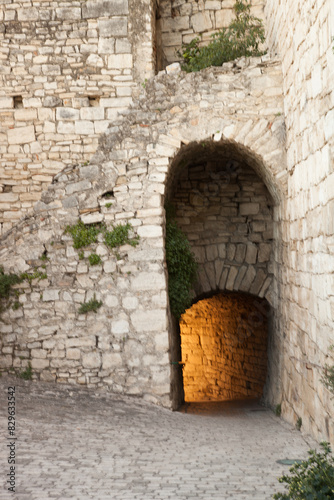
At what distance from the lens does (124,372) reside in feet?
20.6

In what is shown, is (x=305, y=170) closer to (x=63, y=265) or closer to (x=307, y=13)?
(x=307, y=13)

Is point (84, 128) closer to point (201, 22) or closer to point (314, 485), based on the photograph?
point (201, 22)

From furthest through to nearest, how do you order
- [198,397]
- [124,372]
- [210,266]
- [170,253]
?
[198,397] < [210,266] < [170,253] < [124,372]

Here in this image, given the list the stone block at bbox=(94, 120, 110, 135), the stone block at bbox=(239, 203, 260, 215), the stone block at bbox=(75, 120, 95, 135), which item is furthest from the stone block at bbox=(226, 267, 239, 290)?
the stone block at bbox=(75, 120, 95, 135)

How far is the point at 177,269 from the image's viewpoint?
6.89 meters

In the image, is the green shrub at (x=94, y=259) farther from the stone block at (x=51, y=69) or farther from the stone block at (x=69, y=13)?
the stone block at (x=69, y=13)

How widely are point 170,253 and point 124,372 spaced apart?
1642 millimetres

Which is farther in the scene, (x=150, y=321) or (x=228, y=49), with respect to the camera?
(x=228, y=49)

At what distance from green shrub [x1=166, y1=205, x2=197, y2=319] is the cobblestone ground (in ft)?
4.46

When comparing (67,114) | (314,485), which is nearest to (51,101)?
(67,114)

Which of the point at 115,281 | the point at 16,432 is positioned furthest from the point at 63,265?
the point at 16,432

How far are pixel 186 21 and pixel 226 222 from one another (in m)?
3.91

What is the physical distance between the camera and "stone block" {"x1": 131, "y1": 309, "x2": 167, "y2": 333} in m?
6.27

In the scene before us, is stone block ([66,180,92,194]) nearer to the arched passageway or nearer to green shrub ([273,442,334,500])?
the arched passageway
